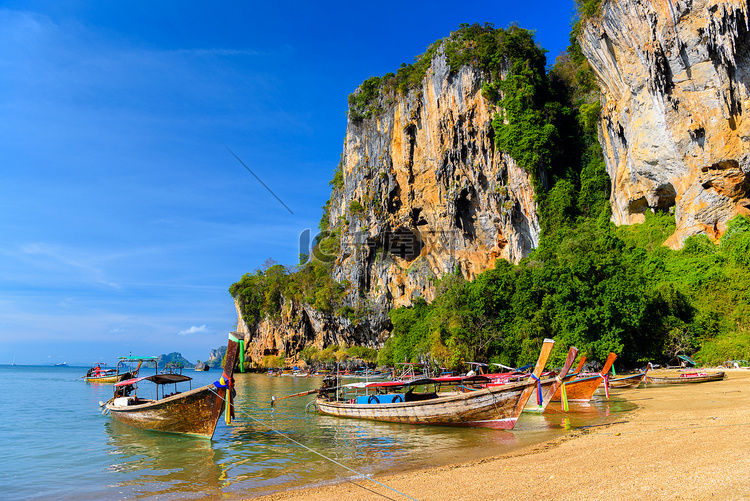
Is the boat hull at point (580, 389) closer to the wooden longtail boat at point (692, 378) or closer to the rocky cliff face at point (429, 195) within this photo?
the wooden longtail boat at point (692, 378)

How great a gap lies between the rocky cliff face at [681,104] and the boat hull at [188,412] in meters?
31.4

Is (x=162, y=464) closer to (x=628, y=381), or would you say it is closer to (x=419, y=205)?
(x=628, y=381)

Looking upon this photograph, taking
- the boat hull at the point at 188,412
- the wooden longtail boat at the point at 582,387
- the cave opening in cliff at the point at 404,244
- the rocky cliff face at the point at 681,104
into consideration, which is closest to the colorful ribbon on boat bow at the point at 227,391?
the boat hull at the point at 188,412

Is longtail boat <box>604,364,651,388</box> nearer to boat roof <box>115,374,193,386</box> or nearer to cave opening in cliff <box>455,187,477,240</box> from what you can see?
boat roof <box>115,374,193,386</box>

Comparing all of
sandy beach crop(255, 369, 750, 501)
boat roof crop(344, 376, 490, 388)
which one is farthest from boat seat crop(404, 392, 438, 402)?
sandy beach crop(255, 369, 750, 501)

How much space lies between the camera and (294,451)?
1171 cm

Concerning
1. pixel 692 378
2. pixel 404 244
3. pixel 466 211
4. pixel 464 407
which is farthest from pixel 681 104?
pixel 404 244

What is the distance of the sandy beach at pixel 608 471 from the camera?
605cm

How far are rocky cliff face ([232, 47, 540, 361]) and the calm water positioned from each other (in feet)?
91.1

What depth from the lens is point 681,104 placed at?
2914cm

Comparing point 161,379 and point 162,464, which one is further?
point 161,379

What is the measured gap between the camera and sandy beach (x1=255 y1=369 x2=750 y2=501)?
605 cm

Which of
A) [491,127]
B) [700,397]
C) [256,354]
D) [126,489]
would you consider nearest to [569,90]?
[491,127]

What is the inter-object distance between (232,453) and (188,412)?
2588 mm
